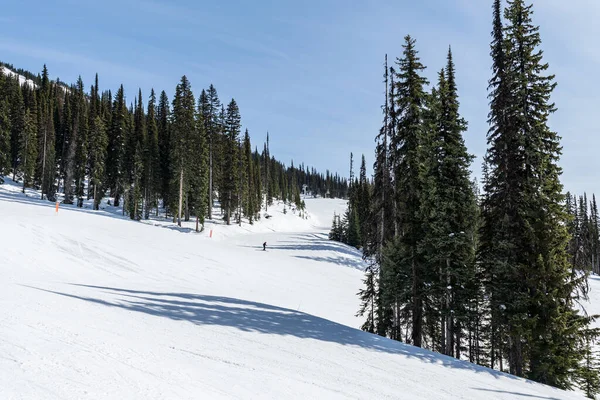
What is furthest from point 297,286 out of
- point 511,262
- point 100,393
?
point 100,393

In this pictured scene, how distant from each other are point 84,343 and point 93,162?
48.6 meters

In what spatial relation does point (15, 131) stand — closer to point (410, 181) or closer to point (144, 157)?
point (144, 157)

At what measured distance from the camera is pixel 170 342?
354 inches

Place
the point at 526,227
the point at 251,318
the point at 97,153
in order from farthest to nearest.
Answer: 1. the point at 97,153
2. the point at 526,227
3. the point at 251,318

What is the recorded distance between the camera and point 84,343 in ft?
25.0

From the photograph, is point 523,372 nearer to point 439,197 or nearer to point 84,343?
point 439,197

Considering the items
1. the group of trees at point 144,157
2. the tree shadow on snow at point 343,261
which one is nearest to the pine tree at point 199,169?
the group of trees at point 144,157

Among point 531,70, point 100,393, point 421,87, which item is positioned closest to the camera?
point 100,393

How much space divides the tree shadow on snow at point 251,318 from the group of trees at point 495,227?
5287 mm

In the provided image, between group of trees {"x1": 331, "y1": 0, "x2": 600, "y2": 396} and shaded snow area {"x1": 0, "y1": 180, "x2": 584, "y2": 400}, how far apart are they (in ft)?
15.4

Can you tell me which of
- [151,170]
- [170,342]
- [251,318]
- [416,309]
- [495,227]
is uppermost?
[151,170]

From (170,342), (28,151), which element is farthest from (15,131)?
(170,342)

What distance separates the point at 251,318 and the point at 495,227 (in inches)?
478

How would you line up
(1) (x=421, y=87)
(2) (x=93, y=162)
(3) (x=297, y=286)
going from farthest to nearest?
(2) (x=93, y=162) < (3) (x=297, y=286) < (1) (x=421, y=87)
